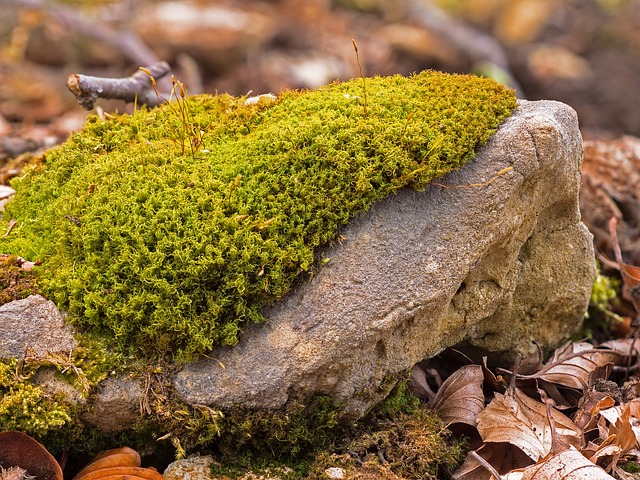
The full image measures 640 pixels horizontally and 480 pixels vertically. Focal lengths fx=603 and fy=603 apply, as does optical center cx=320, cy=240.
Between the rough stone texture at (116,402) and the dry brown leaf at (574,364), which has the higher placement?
the rough stone texture at (116,402)

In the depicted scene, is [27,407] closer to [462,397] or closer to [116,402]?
[116,402]

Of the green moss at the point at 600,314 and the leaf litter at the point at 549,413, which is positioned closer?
the leaf litter at the point at 549,413

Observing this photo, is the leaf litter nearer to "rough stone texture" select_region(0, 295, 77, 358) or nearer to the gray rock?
the gray rock

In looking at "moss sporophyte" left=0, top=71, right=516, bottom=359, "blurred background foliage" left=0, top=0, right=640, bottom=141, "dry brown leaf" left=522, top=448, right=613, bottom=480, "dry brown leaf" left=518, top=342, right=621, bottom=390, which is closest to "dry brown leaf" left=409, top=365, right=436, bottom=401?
"dry brown leaf" left=518, top=342, right=621, bottom=390

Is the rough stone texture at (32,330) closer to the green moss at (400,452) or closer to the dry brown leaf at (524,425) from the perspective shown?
the green moss at (400,452)

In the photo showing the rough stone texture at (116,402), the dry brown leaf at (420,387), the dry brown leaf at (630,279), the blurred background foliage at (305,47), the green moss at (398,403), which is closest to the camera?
the rough stone texture at (116,402)

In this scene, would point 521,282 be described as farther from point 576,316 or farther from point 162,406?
point 162,406

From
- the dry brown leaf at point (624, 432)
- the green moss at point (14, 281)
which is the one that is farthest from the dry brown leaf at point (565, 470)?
the green moss at point (14, 281)

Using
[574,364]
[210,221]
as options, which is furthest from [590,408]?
[210,221]
